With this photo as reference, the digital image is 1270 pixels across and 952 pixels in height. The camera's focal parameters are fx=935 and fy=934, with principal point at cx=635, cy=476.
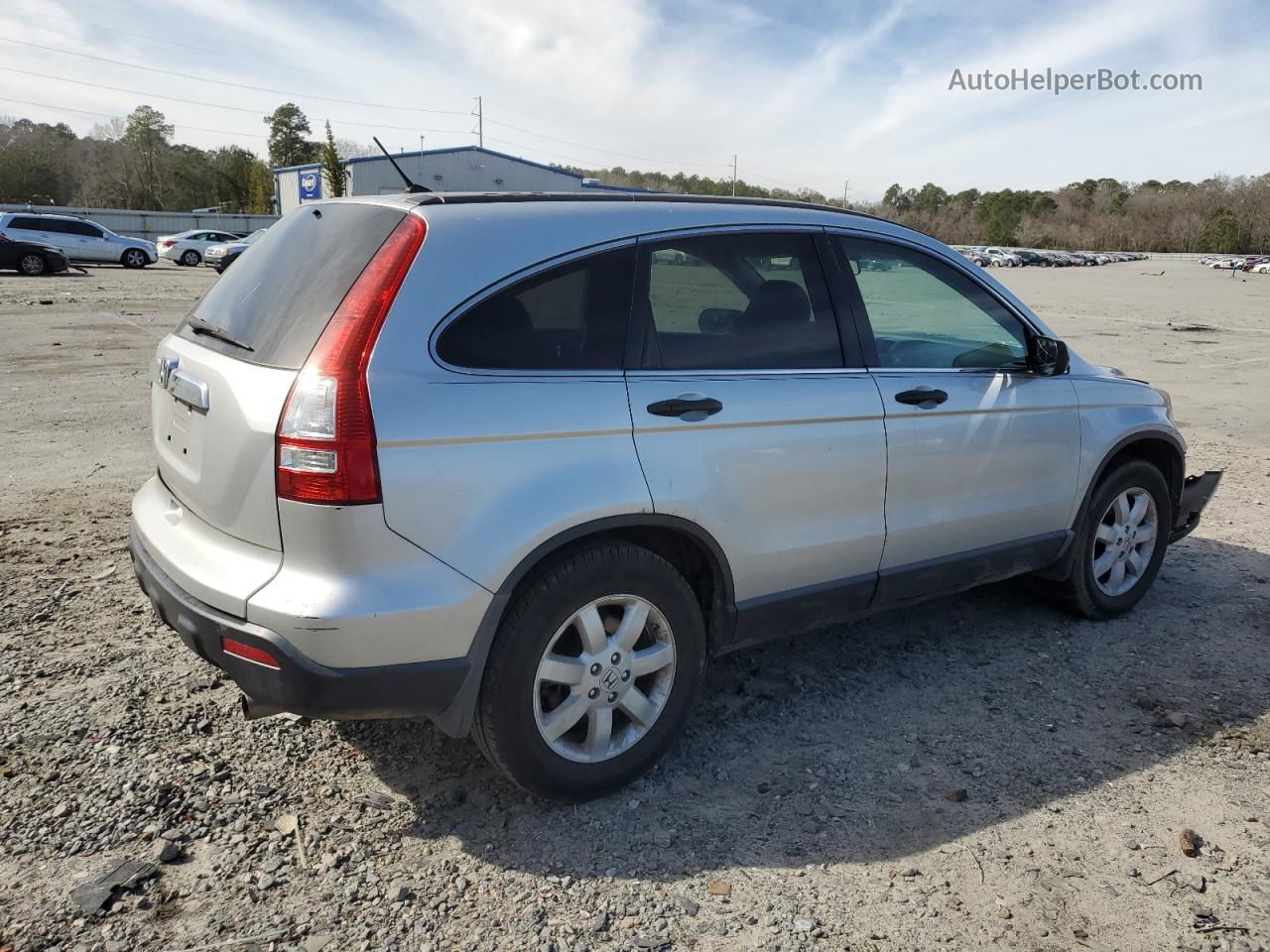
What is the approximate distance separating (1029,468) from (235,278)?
3264 millimetres

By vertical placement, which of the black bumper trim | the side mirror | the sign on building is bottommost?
the black bumper trim

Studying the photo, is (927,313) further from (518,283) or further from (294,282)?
(294,282)

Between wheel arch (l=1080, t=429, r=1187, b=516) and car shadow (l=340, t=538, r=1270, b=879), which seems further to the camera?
wheel arch (l=1080, t=429, r=1187, b=516)

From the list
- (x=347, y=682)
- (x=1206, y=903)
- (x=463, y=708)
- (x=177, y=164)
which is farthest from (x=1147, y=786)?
(x=177, y=164)

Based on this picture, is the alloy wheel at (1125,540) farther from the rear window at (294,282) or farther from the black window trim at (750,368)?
the rear window at (294,282)

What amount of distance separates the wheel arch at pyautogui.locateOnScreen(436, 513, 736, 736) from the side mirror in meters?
1.90

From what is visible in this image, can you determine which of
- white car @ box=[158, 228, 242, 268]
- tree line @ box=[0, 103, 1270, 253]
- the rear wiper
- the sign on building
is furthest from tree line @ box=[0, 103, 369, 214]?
the rear wiper

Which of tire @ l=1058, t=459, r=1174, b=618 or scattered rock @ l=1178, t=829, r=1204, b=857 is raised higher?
tire @ l=1058, t=459, r=1174, b=618

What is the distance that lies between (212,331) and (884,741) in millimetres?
2760

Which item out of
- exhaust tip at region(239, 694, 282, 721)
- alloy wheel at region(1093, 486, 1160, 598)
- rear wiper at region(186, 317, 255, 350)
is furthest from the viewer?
alloy wheel at region(1093, 486, 1160, 598)

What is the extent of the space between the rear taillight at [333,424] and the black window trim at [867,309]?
1.85 m

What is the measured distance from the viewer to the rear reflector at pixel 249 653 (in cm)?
248

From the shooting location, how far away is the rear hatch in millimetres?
2555

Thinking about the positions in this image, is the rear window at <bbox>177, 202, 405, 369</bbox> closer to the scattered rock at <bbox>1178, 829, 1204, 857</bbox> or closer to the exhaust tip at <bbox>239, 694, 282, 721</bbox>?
the exhaust tip at <bbox>239, 694, 282, 721</bbox>
